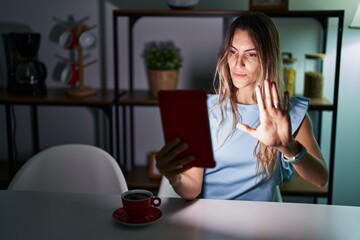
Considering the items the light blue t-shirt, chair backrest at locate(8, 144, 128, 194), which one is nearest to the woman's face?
the light blue t-shirt

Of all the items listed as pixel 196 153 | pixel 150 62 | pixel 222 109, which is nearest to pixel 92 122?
pixel 150 62

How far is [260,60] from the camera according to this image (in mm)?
1594

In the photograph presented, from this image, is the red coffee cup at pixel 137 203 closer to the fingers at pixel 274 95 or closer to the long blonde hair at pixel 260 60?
the fingers at pixel 274 95

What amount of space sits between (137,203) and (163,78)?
1414mm

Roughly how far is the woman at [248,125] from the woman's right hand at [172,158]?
22cm

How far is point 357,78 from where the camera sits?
109 inches

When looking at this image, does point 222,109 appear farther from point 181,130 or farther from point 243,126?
point 181,130

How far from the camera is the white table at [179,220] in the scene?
121cm

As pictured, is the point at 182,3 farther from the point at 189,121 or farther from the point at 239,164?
the point at 189,121

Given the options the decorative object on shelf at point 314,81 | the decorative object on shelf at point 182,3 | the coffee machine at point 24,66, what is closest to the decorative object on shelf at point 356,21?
the decorative object on shelf at point 314,81

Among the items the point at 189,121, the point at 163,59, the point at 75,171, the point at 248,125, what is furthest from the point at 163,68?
the point at 189,121

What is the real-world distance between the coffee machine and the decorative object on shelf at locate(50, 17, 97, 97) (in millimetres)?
125

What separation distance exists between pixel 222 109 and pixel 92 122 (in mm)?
1423

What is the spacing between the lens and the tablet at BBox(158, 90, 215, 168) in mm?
1074
